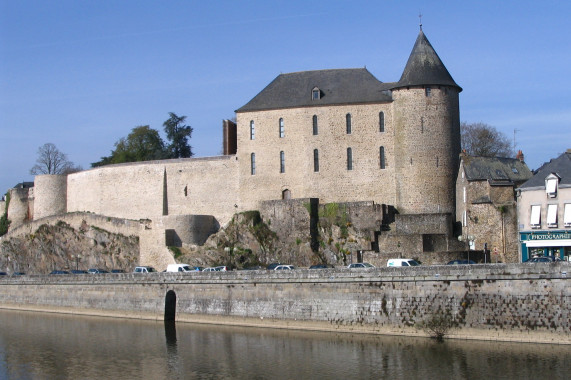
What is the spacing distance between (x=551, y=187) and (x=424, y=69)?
37.4 ft

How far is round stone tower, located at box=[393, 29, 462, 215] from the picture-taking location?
43406 millimetres

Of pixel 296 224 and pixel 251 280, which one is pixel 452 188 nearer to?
pixel 296 224

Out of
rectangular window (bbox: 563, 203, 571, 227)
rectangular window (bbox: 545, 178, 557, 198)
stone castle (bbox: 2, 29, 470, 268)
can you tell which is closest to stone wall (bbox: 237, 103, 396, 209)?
stone castle (bbox: 2, 29, 470, 268)

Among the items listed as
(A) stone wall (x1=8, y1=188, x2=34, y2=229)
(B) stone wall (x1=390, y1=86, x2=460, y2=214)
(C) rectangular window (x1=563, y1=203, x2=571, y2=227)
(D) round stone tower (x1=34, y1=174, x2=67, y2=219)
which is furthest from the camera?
(A) stone wall (x1=8, y1=188, x2=34, y2=229)

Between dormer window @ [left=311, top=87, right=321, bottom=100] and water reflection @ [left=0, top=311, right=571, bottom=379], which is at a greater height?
dormer window @ [left=311, top=87, right=321, bottom=100]

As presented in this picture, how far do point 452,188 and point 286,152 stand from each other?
32.1 feet

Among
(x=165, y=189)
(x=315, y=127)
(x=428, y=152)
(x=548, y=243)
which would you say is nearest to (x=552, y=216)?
(x=548, y=243)

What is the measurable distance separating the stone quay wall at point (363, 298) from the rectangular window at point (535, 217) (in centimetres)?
865

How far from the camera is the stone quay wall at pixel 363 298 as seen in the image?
26875mm

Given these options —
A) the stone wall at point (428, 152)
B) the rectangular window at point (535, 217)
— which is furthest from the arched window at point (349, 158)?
the rectangular window at point (535, 217)

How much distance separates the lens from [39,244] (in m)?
55.7

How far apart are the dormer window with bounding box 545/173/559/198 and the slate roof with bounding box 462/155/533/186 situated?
3.93 metres

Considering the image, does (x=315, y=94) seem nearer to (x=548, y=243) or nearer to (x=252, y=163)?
(x=252, y=163)

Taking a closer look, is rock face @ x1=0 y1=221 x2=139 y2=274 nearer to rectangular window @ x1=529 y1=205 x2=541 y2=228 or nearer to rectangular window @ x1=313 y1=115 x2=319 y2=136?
rectangular window @ x1=313 y1=115 x2=319 y2=136
